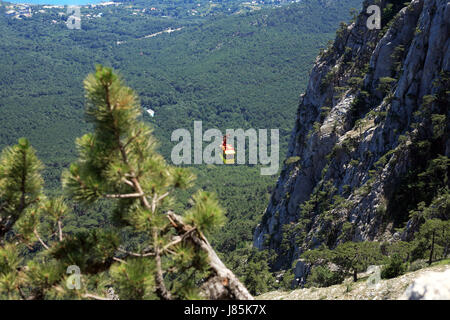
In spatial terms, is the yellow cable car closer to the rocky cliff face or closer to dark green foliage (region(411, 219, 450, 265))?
dark green foliage (region(411, 219, 450, 265))

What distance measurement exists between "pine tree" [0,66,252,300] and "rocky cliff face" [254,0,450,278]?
25.1 metres

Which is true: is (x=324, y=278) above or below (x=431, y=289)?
below

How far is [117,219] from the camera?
7094 millimetres

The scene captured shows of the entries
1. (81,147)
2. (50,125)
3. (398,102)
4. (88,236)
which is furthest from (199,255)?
(50,125)

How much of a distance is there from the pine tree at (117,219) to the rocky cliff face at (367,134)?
988 inches

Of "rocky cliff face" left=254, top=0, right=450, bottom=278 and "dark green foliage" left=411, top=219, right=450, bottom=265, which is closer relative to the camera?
"dark green foliage" left=411, top=219, right=450, bottom=265

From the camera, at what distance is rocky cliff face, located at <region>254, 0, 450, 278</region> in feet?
109

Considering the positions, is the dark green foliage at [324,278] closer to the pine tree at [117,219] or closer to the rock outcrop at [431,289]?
the rock outcrop at [431,289]

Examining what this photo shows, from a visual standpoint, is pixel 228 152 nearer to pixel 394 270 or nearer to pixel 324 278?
pixel 394 270

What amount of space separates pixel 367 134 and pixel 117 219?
41.4 meters

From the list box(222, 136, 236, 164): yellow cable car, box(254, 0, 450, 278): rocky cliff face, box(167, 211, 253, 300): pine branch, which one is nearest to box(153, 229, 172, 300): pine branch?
box(167, 211, 253, 300): pine branch

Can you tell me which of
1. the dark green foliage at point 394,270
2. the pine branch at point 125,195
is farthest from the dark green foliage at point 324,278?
the pine branch at point 125,195

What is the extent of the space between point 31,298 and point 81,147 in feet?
8.34

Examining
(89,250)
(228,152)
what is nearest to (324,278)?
(228,152)
